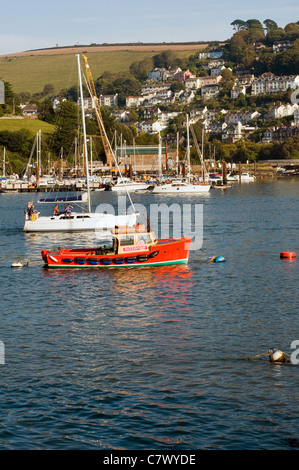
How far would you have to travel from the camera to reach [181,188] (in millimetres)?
131500

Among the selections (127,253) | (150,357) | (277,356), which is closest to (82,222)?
(127,253)

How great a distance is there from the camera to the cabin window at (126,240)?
4488cm

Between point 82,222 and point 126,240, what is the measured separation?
2089 cm

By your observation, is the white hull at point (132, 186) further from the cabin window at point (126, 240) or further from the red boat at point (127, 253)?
the cabin window at point (126, 240)

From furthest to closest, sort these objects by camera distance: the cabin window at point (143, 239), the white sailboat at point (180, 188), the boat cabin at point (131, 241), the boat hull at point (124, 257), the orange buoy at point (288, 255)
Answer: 1. the white sailboat at point (180, 188)
2. the orange buoy at point (288, 255)
3. the boat hull at point (124, 257)
4. the cabin window at point (143, 239)
5. the boat cabin at point (131, 241)

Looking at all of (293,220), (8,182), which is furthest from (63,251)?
(8,182)

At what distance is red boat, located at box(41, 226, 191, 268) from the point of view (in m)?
44.9

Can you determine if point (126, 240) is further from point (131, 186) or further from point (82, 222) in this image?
point (131, 186)

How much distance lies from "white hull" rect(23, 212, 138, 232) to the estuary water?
15.2 metres

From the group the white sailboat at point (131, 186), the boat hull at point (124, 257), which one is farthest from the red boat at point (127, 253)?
the white sailboat at point (131, 186)

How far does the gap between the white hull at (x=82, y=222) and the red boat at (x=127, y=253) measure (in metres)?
18.6

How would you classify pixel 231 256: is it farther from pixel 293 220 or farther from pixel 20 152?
pixel 20 152

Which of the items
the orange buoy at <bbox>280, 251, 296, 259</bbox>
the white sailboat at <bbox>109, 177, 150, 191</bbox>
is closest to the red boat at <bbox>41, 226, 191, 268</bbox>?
the orange buoy at <bbox>280, 251, 296, 259</bbox>

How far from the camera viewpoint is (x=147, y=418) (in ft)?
71.2
